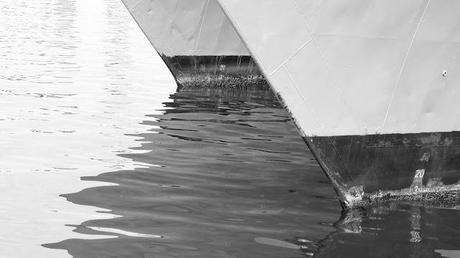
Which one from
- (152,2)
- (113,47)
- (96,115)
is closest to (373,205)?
(96,115)

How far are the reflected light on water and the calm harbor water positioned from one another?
28 millimetres

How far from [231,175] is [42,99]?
671cm

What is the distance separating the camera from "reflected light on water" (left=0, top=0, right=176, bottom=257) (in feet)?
27.2

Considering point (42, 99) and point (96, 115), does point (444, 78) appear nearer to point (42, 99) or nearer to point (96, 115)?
point (96, 115)

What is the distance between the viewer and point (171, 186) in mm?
9672

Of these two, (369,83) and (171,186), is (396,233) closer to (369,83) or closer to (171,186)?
(369,83)

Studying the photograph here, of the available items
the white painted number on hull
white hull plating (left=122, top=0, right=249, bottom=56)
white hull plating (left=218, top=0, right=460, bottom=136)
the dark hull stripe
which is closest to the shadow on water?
the dark hull stripe

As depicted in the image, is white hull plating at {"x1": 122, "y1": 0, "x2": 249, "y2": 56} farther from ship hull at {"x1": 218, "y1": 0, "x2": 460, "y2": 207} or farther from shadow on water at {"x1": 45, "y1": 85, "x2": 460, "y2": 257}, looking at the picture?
ship hull at {"x1": 218, "y1": 0, "x2": 460, "y2": 207}

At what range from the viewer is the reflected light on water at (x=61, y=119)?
8.30 m

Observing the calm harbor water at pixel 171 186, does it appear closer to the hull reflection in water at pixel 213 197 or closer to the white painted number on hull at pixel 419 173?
the hull reflection in water at pixel 213 197

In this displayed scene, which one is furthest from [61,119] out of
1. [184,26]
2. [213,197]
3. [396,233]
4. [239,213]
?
[396,233]

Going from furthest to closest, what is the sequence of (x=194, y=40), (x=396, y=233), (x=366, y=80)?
(x=194, y=40)
(x=366, y=80)
(x=396, y=233)

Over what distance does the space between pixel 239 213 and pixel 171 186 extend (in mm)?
1283

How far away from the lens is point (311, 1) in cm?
841
